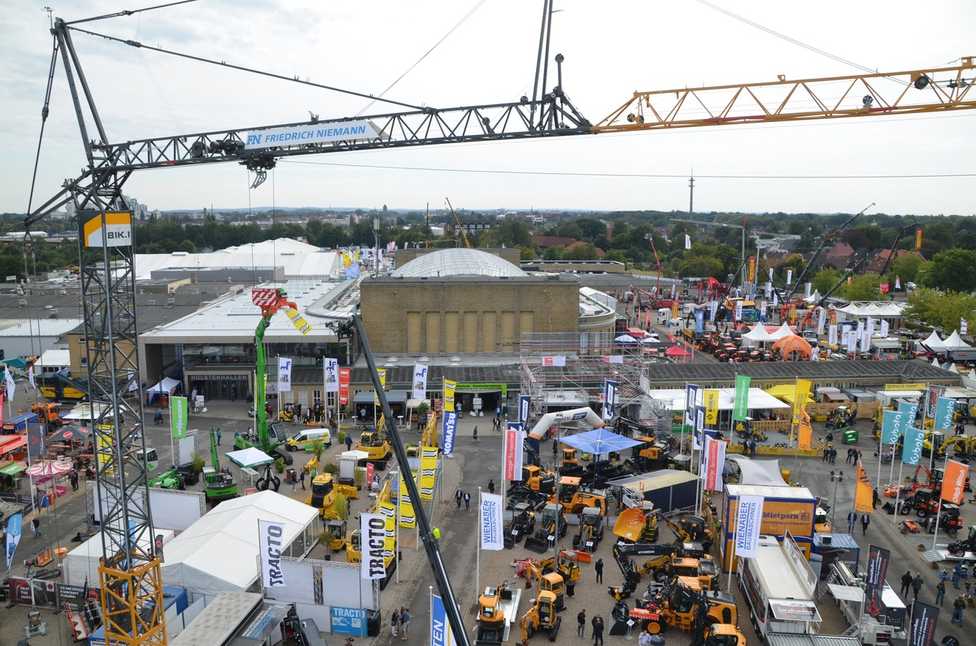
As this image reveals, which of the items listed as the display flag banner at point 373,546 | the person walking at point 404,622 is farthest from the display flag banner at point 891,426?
the display flag banner at point 373,546

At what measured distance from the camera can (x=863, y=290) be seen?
70.6m

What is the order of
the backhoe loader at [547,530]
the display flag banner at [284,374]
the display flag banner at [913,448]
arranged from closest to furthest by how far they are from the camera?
the backhoe loader at [547,530] → the display flag banner at [913,448] → the display flag banner at [284,374]

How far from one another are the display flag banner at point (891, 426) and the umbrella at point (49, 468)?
2879 centimetres

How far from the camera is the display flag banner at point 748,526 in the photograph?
17.0 m

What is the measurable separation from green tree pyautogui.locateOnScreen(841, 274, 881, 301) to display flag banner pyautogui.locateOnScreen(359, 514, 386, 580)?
67451 millimetres

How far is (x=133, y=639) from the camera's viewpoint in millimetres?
13922

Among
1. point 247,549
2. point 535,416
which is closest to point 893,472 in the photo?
point 535,416

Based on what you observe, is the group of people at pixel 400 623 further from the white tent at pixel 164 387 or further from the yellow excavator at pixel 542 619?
the white tent at pixel 164 387

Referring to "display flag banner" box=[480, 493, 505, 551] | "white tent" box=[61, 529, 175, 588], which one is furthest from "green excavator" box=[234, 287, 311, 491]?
"display flag banner" box=[480, 493, 505, 551]

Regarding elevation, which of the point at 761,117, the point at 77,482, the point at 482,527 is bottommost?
the point at 77,482

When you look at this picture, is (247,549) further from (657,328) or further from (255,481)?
(657,328)

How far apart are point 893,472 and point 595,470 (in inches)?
454

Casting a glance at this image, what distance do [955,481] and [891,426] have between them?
534 centimetres

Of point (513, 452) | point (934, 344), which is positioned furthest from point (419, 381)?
point (934, 344)
